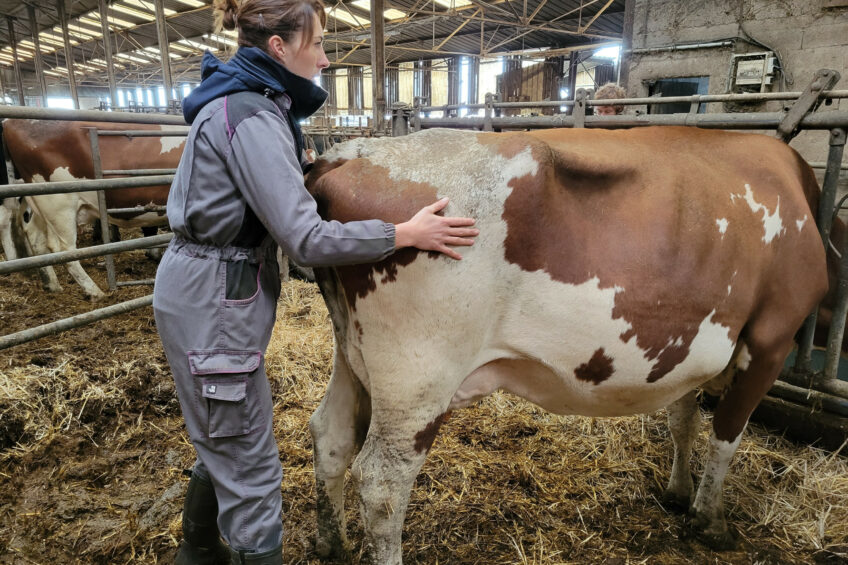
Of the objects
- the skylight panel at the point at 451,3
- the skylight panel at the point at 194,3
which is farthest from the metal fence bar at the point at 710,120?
the skylight panel at the point at 194,3

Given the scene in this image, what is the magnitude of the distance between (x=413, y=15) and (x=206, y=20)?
8324mm

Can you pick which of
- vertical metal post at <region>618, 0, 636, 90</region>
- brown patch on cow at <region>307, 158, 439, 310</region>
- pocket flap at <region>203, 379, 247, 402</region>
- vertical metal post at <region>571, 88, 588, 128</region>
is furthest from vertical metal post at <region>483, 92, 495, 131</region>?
vertical metal post at <region>618, 0, 636, 90</region>

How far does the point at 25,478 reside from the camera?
278cm

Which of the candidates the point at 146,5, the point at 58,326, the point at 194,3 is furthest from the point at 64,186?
the point at 146,5

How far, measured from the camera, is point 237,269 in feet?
5.26

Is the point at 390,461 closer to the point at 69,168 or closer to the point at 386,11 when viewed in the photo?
the point at 69,168

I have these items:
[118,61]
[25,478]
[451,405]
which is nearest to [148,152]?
[25,478]

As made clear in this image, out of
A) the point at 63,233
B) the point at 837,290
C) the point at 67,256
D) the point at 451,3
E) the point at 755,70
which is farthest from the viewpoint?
A: the point at 451,3

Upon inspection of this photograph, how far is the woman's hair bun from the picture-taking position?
5.27 feet

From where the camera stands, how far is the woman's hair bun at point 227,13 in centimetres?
161

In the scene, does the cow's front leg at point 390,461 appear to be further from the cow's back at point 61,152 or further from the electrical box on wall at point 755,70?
the electrical box on wall at point 755,70

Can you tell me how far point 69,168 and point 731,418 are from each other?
6278mm

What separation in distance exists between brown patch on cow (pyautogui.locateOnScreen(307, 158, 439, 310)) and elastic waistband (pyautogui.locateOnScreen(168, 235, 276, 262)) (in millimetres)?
269

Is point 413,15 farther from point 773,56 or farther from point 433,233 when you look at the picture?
point 433,233
